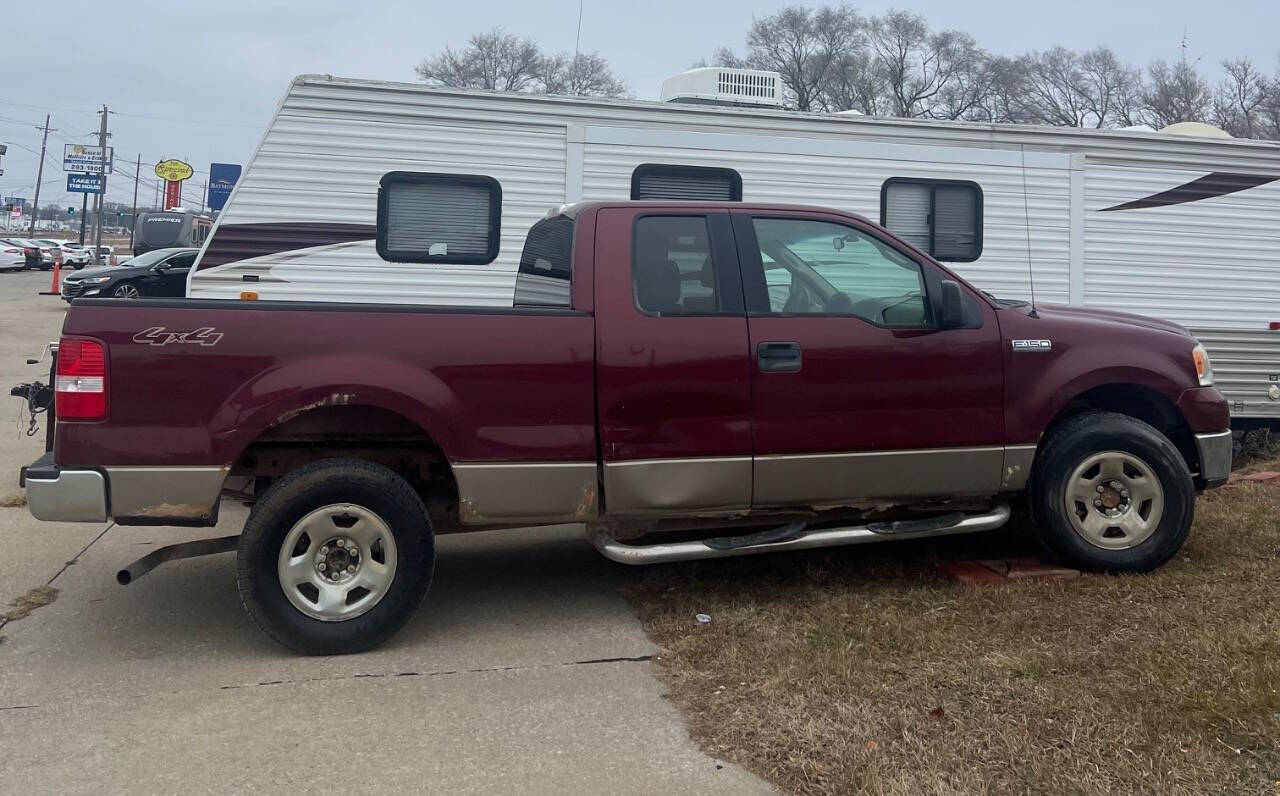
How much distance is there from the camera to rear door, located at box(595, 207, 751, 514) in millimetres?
4875

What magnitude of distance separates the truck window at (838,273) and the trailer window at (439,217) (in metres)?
2.88

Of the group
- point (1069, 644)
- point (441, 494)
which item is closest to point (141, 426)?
point (441, 494)

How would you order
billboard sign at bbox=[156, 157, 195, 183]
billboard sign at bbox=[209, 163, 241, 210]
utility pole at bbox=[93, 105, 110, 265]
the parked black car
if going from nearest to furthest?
the parked black car, billboard sign at bbox=[209, 163, 241, 210], billboard sign at bbox=[156, 157, 195, 183], utility pole at bbox=[93, 105, 110, 265]

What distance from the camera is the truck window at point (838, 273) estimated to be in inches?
206

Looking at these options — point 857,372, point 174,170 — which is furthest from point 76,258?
point 857,372

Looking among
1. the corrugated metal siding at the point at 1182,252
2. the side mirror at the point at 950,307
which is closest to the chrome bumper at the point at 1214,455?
the side mirror at the point at 950,307

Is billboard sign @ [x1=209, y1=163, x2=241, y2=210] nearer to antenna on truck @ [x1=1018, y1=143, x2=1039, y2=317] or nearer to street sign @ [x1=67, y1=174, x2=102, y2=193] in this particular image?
antenna on truck @ [x1=1018, y1=143, x2=1039, y2=317]

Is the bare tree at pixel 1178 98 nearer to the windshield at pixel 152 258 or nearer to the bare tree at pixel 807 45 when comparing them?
the bare tree at pixel 807 45

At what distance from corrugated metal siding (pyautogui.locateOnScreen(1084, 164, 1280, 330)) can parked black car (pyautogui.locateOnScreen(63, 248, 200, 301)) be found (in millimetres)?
14811

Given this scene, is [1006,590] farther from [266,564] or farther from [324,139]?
[324,139]

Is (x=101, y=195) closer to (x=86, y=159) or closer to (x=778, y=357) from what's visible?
(x=86, y=159)

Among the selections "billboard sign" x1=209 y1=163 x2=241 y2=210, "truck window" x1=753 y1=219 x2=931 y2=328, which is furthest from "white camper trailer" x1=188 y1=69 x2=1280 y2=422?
"billboard sign" x1=209 y1=163 x2=241 y2=210

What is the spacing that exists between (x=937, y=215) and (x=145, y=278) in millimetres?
15267

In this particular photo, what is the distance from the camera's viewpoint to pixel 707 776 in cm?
354
